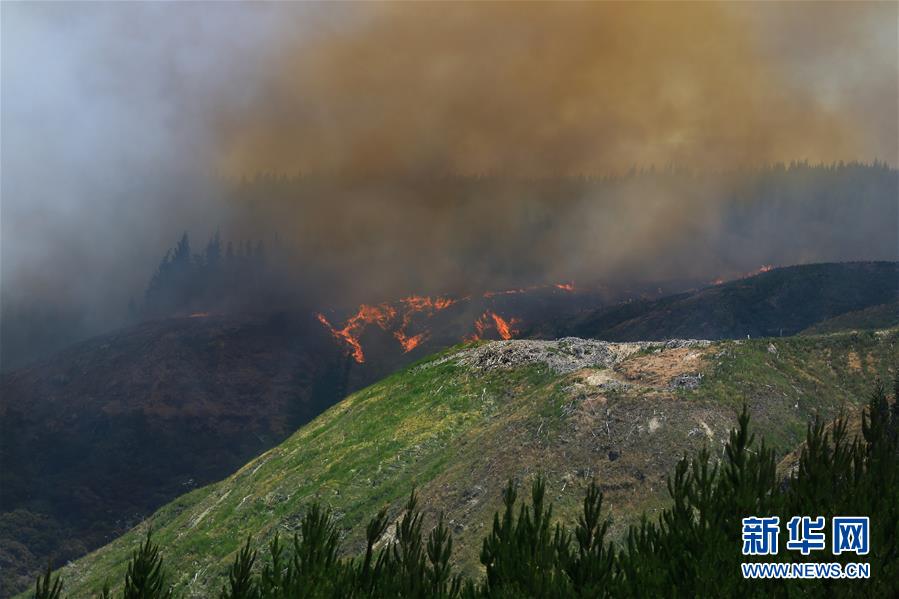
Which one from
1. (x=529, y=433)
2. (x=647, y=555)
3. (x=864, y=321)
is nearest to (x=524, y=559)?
(x=647, y=555)

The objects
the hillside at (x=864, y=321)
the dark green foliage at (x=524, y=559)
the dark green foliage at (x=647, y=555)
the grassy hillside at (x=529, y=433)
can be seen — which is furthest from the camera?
the hillside at (x=864, y=321)

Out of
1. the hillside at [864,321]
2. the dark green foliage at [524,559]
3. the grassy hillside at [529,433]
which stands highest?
the hillside at [864,321]

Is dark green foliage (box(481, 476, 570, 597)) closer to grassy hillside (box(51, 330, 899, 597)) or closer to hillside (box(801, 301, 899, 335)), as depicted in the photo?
grassy hillside (box(51, 330, 899, 597))

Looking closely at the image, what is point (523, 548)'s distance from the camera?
25.1 meters

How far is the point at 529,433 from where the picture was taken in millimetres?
70250

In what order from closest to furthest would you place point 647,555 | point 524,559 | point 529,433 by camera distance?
point 524,559 → point 647,555 → point 529,433

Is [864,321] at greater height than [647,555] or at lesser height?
greater

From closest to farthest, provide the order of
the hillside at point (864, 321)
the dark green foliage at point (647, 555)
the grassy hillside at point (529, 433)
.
A: the dark green foliage at point (647, 555)
the grassy hillside at point (529, 433)
the hillside at point (864, 321)

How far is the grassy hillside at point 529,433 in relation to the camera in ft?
206

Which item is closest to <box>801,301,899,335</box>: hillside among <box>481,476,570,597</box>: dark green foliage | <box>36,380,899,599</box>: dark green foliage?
<box>36,380,899,599</box>: dark green foliage

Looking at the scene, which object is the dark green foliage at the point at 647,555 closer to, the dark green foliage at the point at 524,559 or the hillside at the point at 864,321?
the dark green foliage at the point at 524,559

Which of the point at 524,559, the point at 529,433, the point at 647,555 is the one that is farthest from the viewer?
the point at 529,433

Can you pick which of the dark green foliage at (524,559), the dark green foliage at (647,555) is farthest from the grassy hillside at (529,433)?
the dark green foliage at (647,555)

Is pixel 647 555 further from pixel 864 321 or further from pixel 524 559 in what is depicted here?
pixel 864 321
